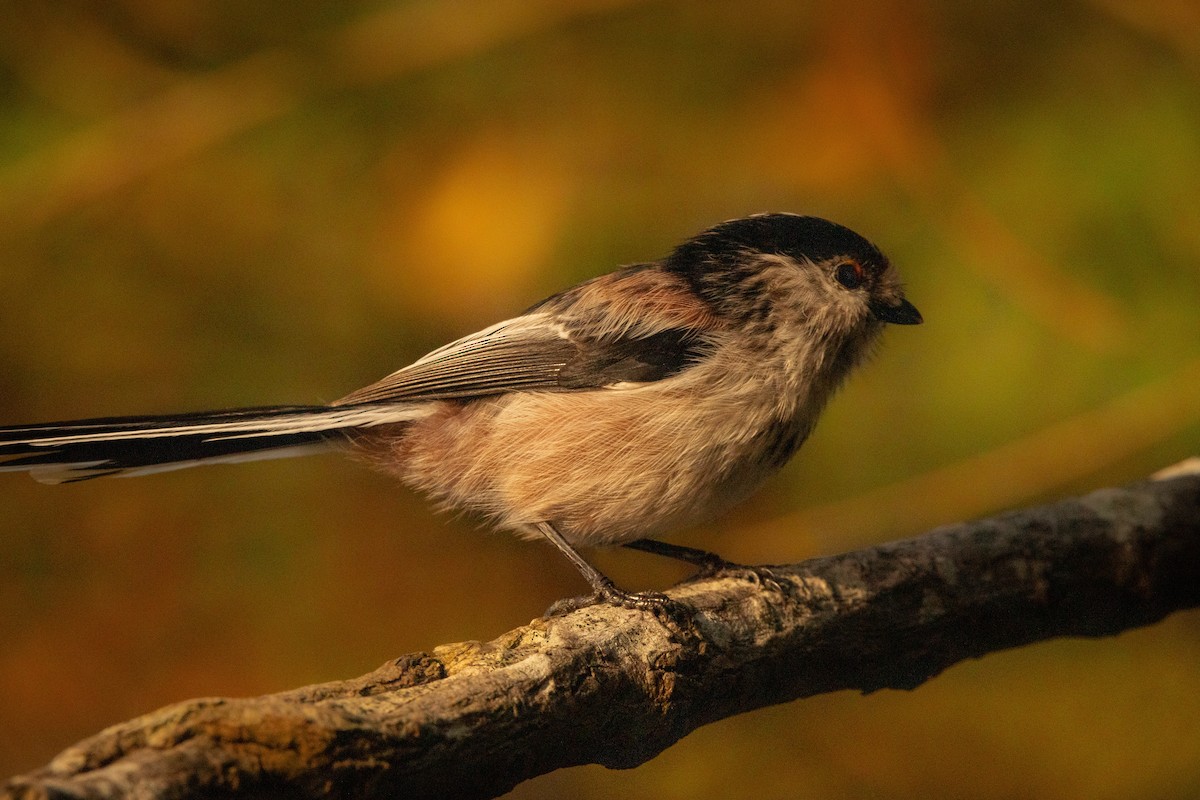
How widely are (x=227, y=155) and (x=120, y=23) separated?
0.36m

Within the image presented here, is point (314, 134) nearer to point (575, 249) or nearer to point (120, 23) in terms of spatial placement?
point (120, 23)

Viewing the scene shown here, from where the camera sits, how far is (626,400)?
197 cm

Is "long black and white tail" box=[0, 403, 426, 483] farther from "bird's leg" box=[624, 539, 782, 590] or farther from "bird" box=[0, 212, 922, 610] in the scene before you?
"bird's leg" box=[624, 539, 782, 590]

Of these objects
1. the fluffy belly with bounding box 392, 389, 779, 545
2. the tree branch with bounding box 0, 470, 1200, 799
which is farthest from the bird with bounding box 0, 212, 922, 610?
the tree branch with bounding box 0, 470, 1200, 799

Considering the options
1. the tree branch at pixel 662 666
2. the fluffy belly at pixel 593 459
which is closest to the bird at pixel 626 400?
the fluffy belly at pixel 593 459

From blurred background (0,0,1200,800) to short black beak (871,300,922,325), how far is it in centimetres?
37

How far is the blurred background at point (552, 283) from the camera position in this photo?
2.14m

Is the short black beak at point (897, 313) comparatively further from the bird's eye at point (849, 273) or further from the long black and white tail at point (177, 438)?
the long black and white tail at point (177, 438)

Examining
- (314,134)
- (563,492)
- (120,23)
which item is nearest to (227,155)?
(314,134)

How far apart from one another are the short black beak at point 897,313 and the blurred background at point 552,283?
0.37 m

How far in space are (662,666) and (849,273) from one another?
933 millimetres

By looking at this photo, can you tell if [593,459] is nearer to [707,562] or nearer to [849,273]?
[707,562]

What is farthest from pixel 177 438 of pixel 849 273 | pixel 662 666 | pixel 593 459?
pixel 849 273

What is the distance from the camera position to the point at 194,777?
1.05 meters
